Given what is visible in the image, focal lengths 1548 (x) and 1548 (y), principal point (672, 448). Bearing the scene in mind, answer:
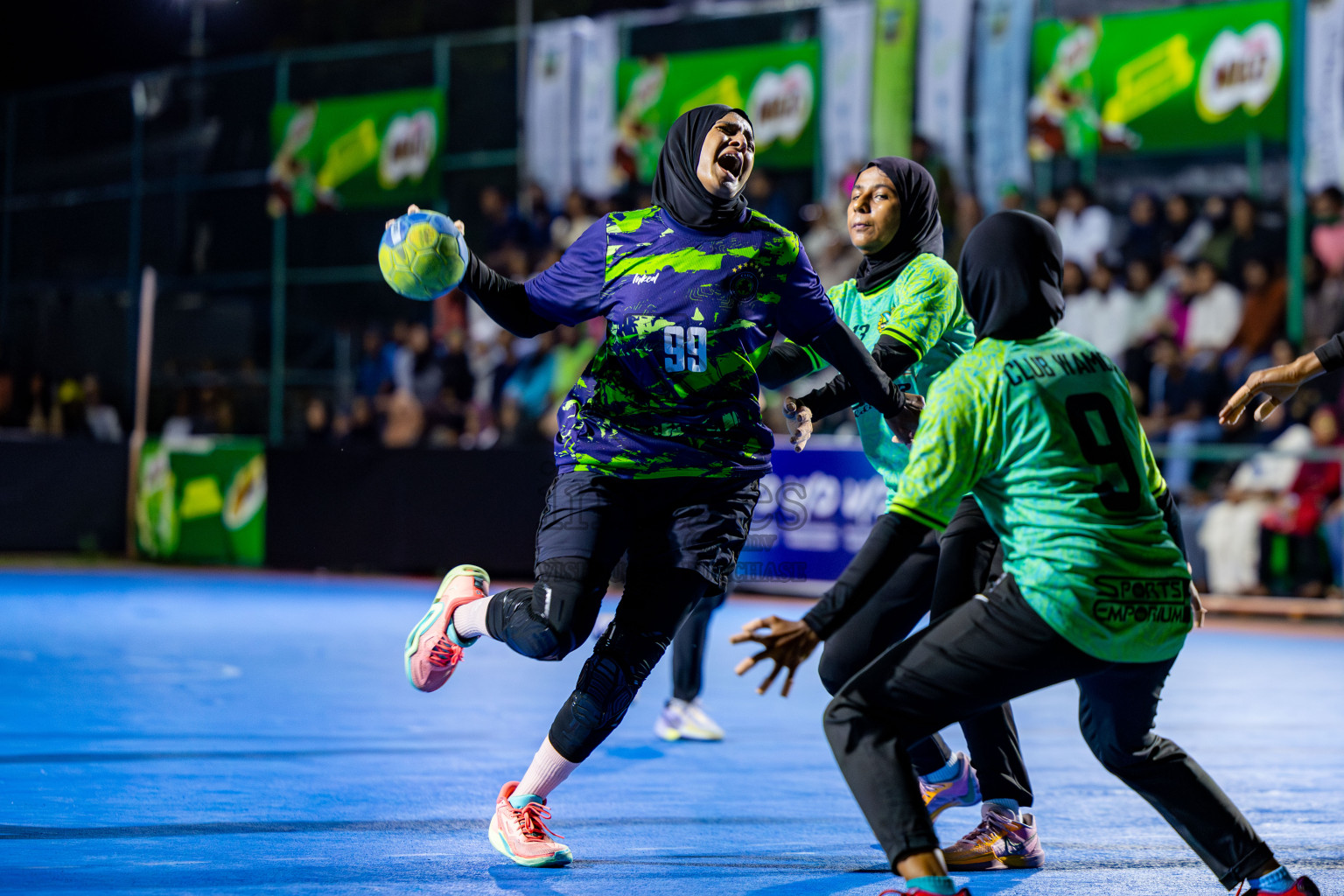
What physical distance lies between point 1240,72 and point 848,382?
39.7ft

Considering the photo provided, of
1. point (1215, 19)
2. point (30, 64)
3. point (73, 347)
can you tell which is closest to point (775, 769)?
point (1215, 19)

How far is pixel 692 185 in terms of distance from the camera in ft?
15.6

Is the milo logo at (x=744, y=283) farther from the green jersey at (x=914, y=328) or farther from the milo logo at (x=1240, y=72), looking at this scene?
the milo logo at (x=1240, y=72)

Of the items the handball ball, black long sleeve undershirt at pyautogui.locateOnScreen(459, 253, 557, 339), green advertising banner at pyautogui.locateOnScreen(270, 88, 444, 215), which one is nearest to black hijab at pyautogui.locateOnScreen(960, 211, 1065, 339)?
black long sleeve undershirt at pyautogui.locateOnScreen(459, 253, 557, 339)

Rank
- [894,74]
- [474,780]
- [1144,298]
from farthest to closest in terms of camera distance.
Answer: [894,74], [1144,298], [474,780]

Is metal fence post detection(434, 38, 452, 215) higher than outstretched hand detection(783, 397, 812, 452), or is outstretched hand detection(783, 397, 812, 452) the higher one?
metal fence post detection(434, 38, 452, 215)

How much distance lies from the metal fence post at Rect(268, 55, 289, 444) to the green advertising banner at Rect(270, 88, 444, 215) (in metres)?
0.32

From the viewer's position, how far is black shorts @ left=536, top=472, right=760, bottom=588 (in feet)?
15.4

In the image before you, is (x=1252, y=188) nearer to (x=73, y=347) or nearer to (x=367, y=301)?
(x=367, y=301)

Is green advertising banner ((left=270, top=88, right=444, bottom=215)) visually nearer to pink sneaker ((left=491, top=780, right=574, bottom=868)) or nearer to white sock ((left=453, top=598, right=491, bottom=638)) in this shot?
white sock ((left=453, top=598, right=491, bottom=638))

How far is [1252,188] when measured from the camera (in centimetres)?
1577

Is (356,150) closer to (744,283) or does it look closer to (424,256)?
(424,256)

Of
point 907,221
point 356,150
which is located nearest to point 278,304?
point 356,150

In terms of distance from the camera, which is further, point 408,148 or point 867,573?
point 408,148
